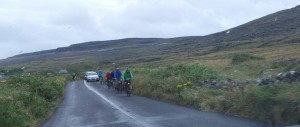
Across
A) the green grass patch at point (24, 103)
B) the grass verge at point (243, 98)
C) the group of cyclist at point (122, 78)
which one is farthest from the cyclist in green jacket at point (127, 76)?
the green grass patch at point (24, 103)

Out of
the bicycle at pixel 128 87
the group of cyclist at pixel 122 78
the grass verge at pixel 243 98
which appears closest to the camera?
the grass verge at pixel 243 98

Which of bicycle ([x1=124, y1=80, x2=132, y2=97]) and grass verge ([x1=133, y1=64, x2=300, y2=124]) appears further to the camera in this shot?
bicycle ([x1=124, y1=80, x2=132, y2=97])

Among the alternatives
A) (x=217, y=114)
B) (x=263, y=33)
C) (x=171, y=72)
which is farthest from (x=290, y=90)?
(x=263, y=33)

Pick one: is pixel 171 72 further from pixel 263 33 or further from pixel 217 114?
pixel 263 33

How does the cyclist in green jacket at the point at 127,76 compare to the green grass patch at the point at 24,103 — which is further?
the cyclist in green jacket at the point at 127,76

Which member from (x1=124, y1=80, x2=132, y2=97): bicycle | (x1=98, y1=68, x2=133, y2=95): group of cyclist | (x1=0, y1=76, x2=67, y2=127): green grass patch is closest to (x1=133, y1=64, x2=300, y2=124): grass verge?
(x1=124, y1=80, x2=132, y2=97): bicycle

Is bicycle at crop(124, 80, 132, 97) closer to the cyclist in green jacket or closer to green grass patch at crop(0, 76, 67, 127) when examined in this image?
the cyclist in green jacket

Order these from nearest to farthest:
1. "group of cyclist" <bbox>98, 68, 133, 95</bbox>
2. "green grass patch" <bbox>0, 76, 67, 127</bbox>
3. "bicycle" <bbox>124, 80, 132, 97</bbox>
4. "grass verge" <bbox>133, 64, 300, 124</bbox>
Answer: "grass verge" <bbox>133, 64, 300, 124</bbox> < "green grass patch" <bbox>0, 76, 67, 127</bbox> < "bicycle" <bbox>124, 80, 132, 97</bbox> < "group of cyclist" <bbox>98, 68, 133, 95</bbox>

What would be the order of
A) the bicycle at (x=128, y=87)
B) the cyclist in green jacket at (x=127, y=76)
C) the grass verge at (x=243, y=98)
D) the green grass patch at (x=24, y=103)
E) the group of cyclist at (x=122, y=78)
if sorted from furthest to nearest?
1. the cyclist in green jacket at (x=127, y=76)
2. the group of cyclist at (x=122, y=78)
3. the bicycle at (x=128, y=87)
4. the green grass patch at (x=24, y=103)
5. the grass verge at (x=243, y=98)

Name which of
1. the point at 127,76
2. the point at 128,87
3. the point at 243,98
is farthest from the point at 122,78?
the point at 243,98

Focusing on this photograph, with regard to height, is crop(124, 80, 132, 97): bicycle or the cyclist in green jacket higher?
the cyclist in green jacket

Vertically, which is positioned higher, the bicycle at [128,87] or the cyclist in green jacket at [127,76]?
the cyclist in green jacket at [127,76]

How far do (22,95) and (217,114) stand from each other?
28.5ft

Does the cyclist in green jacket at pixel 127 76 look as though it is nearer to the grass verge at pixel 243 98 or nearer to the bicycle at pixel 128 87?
the bicycle at pixel 128 87
